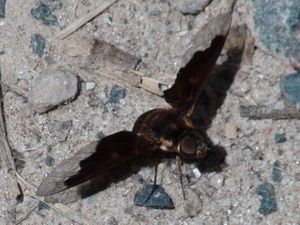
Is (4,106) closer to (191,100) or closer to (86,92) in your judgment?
(86,92)

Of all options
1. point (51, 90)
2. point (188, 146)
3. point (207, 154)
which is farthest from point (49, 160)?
point (207, 154)

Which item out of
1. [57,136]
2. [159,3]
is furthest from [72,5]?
[57,136]

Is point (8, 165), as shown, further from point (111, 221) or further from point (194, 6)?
point (194, 6)

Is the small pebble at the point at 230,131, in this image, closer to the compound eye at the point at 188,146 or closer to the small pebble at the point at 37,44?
the compound eye at the point at 188,146

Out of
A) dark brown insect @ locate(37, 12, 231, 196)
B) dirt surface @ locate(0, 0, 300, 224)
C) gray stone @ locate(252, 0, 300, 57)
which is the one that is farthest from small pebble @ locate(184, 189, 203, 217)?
gray stone @ locate(252, 0, 300, 57)

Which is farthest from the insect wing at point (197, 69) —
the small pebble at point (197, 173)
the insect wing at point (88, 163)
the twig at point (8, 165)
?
the twig at point (8, 165)

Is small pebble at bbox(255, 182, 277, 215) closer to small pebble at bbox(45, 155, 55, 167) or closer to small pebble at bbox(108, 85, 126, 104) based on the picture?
small pebble at bbox(108, 85, 126, 104)
